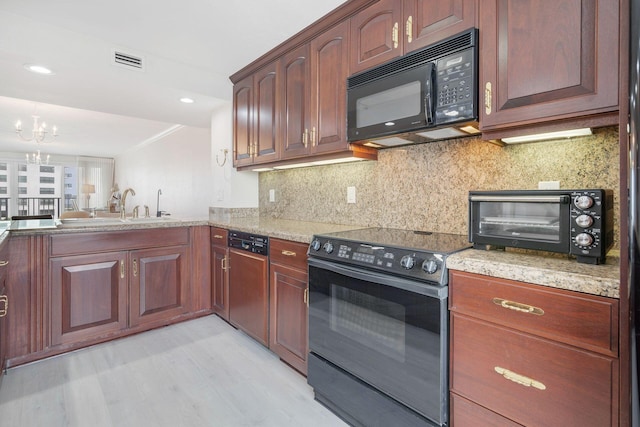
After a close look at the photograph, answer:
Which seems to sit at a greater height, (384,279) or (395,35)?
(395,35)

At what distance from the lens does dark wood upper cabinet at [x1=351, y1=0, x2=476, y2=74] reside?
1.48 metres

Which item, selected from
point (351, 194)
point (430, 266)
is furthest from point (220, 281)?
point (430, 266)

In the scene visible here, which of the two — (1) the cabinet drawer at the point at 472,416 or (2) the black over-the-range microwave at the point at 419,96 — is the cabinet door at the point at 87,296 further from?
(1) the cabinet drawer at the point at 472,416

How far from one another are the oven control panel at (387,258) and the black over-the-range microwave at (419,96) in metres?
0.64

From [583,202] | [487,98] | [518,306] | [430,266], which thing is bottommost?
[518,306]

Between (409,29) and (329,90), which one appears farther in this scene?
(329,90)

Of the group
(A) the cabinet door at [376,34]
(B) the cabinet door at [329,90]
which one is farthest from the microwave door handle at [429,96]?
(B) the cabinet door at [329,90]

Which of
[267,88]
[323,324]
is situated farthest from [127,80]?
[323,324]

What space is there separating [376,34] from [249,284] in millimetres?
1866

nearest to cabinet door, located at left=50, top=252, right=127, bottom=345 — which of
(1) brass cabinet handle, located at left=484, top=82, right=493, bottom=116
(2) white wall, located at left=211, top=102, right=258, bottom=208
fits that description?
(2) white wall, located at left=211, top=102, right=258, bottom=208

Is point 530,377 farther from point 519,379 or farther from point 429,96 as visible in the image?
point 429,96

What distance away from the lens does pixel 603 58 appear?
1090 mm

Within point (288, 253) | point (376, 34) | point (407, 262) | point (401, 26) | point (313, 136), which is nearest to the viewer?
point (407, 262)

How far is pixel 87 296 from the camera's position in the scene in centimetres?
240
